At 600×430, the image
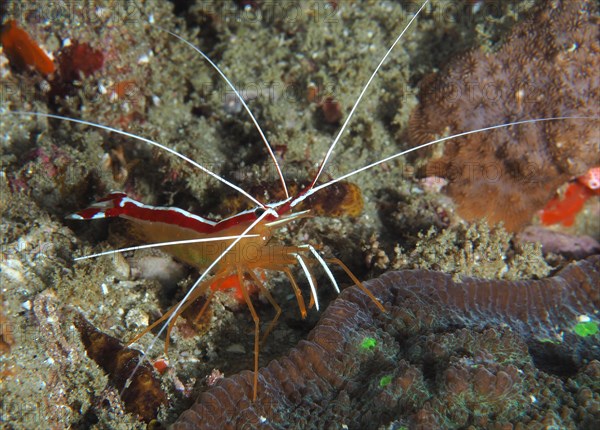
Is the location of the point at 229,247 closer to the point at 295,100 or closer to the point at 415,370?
the point at 415,370

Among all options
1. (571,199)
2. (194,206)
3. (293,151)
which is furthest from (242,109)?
(571,199)

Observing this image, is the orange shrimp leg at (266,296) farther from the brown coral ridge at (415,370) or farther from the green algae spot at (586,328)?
the green algae spot at (586,328)

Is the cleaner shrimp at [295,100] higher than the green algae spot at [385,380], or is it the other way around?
the cleaner shrimp at [295,100]

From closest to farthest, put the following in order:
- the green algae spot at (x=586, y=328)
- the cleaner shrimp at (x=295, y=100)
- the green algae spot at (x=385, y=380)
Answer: the green algae spot at (x=385, y=380) < the green algae spot at (x=586, y=328) < the cleaner shrimp at (x=295, y=100)

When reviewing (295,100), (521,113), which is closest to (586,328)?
(521,113)

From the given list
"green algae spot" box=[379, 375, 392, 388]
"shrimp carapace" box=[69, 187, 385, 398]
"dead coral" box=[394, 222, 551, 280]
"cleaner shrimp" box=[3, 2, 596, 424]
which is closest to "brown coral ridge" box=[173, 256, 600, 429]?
"green algae spot" box=[379, 375, 392, 388]

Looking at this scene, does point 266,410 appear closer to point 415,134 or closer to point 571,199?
point 415,134

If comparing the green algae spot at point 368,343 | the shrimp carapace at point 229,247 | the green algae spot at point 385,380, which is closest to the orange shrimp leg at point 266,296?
the shrimp carapace at point 229,247
